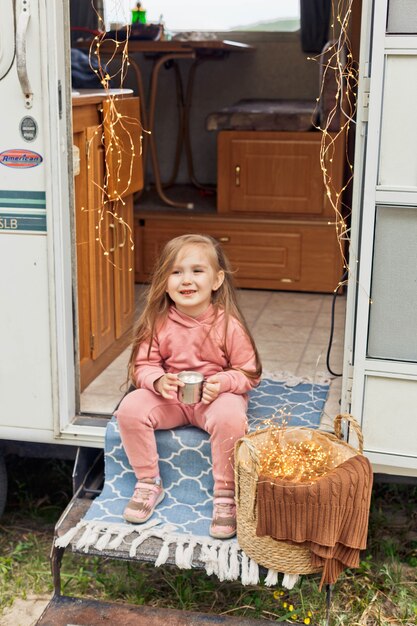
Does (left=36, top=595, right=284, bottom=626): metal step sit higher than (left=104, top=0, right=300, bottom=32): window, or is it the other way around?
(left=104, top=0, right=300, bottom=32): window

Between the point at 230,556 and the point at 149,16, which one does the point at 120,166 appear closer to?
the point at 230,556

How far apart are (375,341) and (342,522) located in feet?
1.81

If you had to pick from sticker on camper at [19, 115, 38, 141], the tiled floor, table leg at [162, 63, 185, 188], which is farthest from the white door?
table leg at [162, 63, 185, 188]

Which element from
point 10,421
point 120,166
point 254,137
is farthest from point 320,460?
point 254,137

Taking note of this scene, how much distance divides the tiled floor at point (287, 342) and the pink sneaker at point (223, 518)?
0.47m

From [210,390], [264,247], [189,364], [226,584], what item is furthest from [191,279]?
[264,247]

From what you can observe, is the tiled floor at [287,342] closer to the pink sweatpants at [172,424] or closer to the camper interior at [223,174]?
the camper interior at [223,174]

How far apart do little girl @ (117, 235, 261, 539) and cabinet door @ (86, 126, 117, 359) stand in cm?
44

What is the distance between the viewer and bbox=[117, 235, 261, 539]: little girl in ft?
8.73

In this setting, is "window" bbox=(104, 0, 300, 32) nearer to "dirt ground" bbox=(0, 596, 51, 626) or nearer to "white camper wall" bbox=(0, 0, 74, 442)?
"white camper wall" bbox=(0, 0, 74, 442)

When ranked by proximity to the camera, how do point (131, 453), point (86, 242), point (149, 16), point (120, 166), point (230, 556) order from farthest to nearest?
point (149, 16) → point (120, 166) → point (86, 242) → point (131, 453) → point (230, 556)

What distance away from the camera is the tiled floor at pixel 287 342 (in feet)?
10.5

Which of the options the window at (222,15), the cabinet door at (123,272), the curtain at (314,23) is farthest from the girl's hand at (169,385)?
the window at (222,15)

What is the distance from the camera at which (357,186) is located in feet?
8.28
